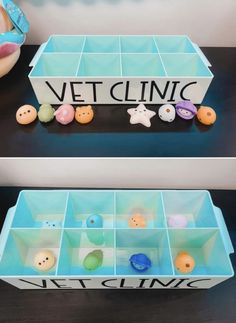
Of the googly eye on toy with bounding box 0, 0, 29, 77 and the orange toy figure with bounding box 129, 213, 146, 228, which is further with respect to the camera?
the orange toy figure with bounding box 129, 213, 146, 228

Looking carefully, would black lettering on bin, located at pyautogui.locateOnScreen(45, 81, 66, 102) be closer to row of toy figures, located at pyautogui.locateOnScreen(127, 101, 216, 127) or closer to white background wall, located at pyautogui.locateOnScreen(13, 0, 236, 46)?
row of toy figures, located at pyautogui.locateOnScreen(127, 101, 216, 127)

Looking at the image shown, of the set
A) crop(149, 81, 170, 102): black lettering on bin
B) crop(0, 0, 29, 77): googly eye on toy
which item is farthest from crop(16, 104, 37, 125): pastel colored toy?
crop(149, 81, 170, 102): black lettering on bin

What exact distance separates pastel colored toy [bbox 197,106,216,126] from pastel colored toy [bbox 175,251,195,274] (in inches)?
12.0

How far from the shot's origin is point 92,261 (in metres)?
0.56

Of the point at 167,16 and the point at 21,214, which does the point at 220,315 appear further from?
the point at 167,16

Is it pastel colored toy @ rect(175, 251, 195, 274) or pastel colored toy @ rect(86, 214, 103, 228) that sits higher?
pastel colored toy @ rect(86, 214, 103, 228)

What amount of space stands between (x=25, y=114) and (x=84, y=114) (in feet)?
0.40

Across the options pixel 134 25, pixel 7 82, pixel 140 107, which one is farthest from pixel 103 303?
pixel 134 25

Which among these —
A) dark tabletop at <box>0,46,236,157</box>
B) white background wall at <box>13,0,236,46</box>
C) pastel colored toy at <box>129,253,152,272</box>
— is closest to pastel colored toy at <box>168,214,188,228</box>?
pastel colored toy at <box>129,253,152,272</box>

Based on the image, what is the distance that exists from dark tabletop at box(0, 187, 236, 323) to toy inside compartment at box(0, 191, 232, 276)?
4cm

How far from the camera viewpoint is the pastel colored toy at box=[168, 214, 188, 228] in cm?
64

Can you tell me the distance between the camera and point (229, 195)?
0.70m

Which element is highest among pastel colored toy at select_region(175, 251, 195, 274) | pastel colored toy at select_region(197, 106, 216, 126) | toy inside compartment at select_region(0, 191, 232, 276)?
pastel colored toy at select_region(197, 106, 216, 126)

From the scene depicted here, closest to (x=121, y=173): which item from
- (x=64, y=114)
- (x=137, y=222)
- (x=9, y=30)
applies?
(x=137, y=222)
